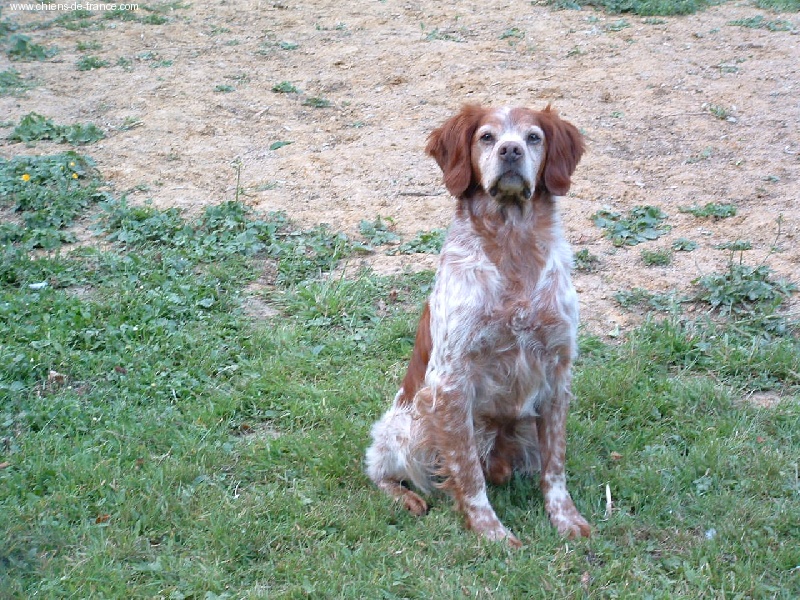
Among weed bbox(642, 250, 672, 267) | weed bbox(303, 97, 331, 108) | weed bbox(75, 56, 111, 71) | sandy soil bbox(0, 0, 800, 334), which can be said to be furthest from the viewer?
weed bbox(75, 56, 111, 71)

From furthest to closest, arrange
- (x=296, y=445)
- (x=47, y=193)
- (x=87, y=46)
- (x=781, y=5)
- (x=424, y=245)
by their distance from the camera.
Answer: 1. (x=781, y=5)
2. (x=87, y=46)
3. (x=47, y=193)
4. (x=424, y=245)
5. (x=296, y=445)

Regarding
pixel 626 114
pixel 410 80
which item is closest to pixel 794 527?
pixel 626 114

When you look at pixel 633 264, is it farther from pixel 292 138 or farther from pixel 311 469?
pixel 292 138

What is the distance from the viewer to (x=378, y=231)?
6352 mm

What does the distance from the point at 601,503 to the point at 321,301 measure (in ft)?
7.19

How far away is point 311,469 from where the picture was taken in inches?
163

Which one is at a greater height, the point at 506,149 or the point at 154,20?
the point at 506,149

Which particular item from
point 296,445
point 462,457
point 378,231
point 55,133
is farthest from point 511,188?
point 55,133

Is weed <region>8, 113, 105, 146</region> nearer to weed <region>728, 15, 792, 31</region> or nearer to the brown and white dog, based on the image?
the brown and white dog

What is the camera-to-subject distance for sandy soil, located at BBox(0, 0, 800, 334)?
6.46 m

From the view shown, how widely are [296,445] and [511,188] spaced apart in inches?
58.8

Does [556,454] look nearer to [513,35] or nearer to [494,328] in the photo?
[494,328]

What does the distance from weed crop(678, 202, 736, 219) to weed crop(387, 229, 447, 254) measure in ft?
5.37

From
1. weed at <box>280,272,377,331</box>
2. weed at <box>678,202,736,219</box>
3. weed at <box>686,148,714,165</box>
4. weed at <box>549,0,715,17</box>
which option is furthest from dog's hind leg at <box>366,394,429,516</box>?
weed at <box>549,0,715,17</box>
